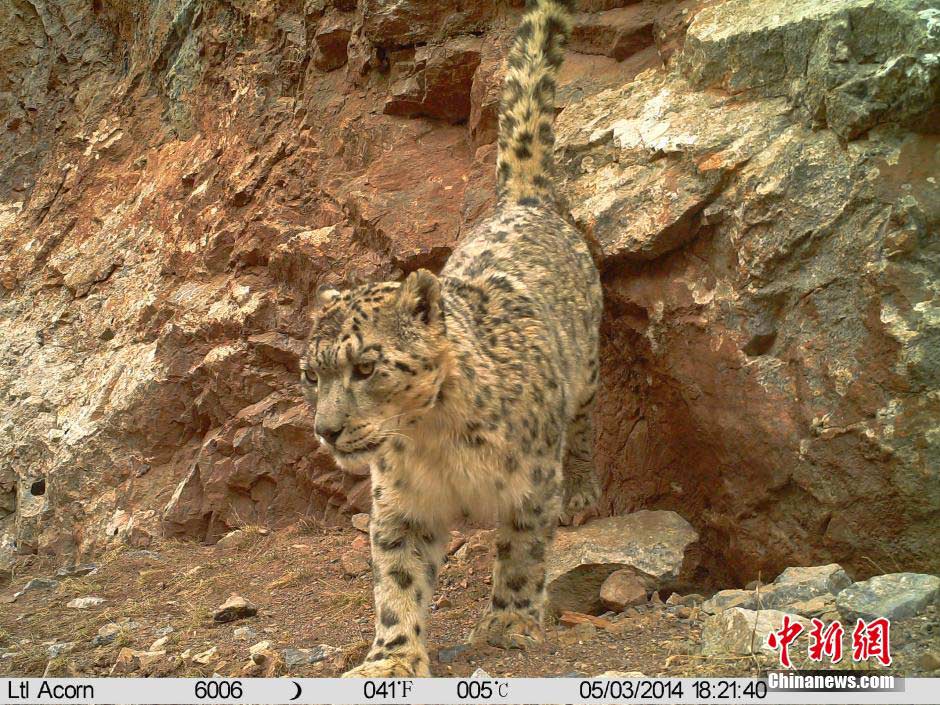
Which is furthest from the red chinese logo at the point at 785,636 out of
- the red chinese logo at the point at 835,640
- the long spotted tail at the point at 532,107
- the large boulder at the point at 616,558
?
the long spotted tail at the point at 532,107

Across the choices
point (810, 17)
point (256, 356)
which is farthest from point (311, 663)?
point (810, 17)

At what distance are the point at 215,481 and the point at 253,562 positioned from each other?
1068mm

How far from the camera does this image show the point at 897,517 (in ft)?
18.6

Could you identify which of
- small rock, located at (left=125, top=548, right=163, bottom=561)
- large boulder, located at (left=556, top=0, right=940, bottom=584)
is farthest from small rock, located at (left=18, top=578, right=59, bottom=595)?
large boulder, located at (left=556, top=0, right=940, bottom=584)

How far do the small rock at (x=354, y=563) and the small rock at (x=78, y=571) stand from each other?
7.11 ft

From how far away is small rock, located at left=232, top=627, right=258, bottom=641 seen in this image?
19.2ft

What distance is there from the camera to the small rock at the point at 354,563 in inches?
274

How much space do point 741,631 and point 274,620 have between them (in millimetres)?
3026

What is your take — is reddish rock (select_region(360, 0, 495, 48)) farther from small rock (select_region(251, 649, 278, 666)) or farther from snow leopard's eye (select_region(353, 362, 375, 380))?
small rock (select_region(251, 649, 278, 666))

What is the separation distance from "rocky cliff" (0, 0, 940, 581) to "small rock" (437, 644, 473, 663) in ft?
6.65

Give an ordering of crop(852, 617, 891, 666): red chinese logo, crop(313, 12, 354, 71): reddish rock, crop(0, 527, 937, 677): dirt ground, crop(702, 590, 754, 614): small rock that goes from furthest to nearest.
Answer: crop(313, 12, 354, 71): reddish rock < crop(702, 590, 754, 614): small rock < crop(0, 527, 937, 677): dirt ground < crop(852, 617, 891, 666): red chinese logo

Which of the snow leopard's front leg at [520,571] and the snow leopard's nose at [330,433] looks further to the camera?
the snow leopard's front leg at [520,571]

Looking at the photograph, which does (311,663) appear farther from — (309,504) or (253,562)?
(309,504)

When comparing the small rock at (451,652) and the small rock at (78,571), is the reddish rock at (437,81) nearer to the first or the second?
the small rock at (78,571)
